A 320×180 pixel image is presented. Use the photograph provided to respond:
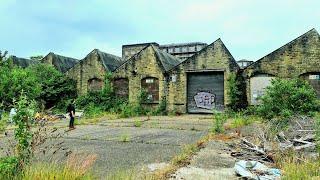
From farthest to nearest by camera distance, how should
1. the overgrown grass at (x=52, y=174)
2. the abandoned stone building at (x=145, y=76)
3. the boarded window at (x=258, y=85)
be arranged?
the abandoned stone building at (x=145, y=76)
the boarded window at (x=258, y=85)
the overgrown grass at (x=52, y=174)

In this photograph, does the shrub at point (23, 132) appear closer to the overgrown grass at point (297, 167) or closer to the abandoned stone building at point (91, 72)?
the overgrown grass at point (297, 167)

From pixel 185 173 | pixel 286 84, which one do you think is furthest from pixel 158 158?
pixel 286 84

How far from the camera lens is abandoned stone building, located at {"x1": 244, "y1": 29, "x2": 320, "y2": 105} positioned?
2027 centimetres

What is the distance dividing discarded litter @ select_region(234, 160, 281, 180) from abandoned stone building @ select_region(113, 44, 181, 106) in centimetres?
1716

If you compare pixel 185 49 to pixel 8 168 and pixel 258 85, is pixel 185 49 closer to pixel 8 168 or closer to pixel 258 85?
pixel 258 85

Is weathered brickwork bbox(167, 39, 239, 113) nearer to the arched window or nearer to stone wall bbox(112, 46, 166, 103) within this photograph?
stone wall bbox(112, 46, 166, 103)

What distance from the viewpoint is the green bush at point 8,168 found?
5.43m

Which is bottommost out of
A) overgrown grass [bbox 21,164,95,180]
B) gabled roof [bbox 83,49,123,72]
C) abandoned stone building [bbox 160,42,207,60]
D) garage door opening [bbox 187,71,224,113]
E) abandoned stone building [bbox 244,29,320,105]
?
overgrown grass [bbox 21,164,95,180]

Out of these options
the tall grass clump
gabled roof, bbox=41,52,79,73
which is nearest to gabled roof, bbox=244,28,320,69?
gabled roof, bbox=41,52,79,73

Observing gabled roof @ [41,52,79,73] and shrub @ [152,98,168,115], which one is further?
gabled roof @ [41,52,79,73]

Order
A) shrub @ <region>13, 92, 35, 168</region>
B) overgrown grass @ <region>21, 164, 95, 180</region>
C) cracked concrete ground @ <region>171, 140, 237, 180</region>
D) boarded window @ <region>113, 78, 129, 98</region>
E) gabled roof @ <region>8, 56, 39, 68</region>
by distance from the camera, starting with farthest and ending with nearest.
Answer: gabled roof @ <region>8, 56, 39, 68</region> → boarded window @ <region>113, 78, 129, 98</region> → cracked concrete ground @ <region>171, 140, 237, 180</region> → shrub @ <region>13, 92, 35, 168</region> → overgrown grass @ <region>21, 164, 95, 180</region>

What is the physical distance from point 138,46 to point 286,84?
22108 mm

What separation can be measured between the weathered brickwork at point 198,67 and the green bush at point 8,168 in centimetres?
1776

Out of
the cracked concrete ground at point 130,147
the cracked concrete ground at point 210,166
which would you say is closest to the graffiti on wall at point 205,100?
the cracked concrete ground at point 130,147
